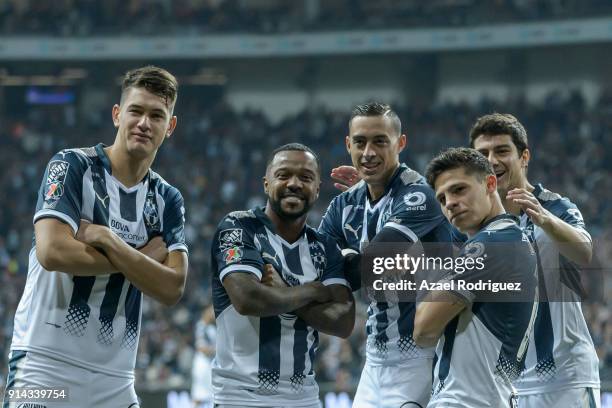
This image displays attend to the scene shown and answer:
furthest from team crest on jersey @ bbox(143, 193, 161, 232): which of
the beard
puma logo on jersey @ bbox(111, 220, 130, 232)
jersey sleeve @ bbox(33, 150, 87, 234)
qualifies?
the beard

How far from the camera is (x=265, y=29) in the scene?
27.0 meters

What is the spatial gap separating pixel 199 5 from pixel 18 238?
10.3 meters

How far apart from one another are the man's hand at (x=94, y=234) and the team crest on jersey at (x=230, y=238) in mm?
620

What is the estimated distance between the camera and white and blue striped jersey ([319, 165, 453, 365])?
5102 mm

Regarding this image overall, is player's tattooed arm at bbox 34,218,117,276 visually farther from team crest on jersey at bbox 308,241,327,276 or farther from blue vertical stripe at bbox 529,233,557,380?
blue vertical stripe at bbox 529,233,557,380

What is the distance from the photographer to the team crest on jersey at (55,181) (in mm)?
4551

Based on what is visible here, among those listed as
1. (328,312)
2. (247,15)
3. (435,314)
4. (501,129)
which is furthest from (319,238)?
(247,15)

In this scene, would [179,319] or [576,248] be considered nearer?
[576,248]

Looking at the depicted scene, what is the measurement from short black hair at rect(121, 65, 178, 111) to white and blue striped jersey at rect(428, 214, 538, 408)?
1739mm

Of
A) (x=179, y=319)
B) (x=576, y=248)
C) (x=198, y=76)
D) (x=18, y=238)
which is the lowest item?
(x=576, y=248)

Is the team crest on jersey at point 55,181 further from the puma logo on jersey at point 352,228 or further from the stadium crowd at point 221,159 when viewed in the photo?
the stadium crowd at point 221,159

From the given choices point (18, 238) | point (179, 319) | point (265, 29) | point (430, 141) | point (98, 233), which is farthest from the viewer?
point (265, 29)

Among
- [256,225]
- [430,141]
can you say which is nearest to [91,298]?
[256,225]

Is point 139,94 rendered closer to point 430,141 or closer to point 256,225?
point 256,225
